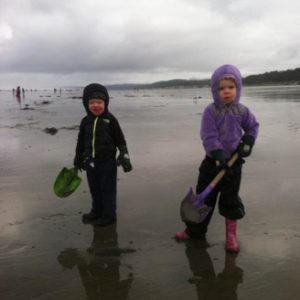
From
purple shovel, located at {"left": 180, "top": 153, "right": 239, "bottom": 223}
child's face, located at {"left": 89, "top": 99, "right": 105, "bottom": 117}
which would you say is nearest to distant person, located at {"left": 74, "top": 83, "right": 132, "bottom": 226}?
child's face, located at {"left": 89, "top": 99, "right": 105, "bottom": 117}

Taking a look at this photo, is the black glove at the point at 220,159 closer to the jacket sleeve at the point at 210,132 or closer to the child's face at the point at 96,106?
the jacket sleeve at the point at 210,132

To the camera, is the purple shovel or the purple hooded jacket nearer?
the purple hooded jacket

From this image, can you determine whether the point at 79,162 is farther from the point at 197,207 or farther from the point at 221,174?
the point at 221,174

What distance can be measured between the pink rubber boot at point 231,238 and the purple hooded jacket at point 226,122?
2.22ft

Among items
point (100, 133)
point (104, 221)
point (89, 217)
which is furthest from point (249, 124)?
point (89, 217)

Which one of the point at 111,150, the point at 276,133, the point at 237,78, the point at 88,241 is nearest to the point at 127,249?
the point at 88,241

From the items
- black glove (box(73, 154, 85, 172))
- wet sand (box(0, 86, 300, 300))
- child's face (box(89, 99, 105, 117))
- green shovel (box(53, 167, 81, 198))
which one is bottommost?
wet sand (box(0, 86, 300, 300))

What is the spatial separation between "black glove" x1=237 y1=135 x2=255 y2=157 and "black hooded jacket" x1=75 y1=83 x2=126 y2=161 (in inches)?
61.8

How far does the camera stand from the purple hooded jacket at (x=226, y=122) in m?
3.86

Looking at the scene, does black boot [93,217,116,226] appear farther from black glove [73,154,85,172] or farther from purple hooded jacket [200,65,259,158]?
purple hooded jacket [200,65,259,158]

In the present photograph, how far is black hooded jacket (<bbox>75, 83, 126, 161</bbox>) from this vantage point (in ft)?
15.7

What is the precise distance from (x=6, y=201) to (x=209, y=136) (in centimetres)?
302

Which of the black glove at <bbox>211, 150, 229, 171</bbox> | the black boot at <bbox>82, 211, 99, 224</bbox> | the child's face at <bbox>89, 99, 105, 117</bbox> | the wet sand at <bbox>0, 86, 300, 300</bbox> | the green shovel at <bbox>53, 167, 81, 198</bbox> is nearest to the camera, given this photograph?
the wet sand at <bbox>0, 86, 300, 300</bbox>

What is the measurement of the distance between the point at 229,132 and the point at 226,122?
10 cm
